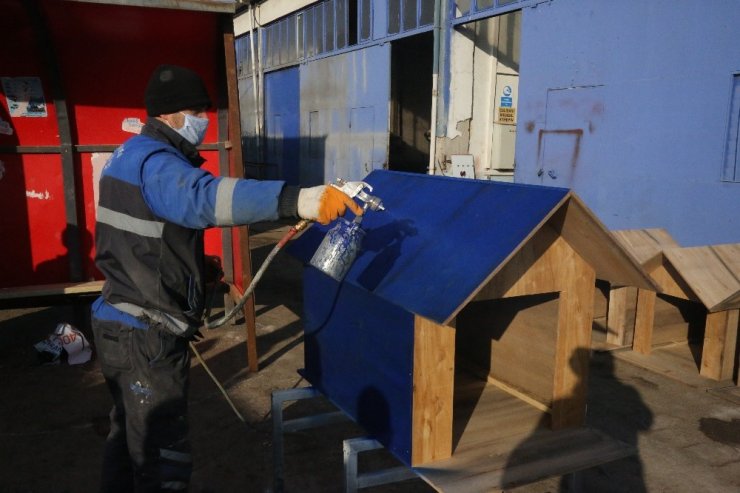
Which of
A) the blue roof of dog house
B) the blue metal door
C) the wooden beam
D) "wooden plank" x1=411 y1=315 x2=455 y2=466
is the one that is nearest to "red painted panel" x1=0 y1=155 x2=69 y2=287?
the wooden beam

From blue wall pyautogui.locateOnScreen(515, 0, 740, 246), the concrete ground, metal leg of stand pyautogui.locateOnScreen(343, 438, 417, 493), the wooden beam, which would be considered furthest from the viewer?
blue wall pyautogui.locateOnScreen(515, 0, 740, 246)

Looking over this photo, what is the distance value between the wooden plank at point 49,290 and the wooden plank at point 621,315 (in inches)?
177

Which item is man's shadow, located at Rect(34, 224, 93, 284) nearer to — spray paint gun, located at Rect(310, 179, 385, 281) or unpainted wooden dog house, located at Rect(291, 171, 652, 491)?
unpainted wooden dog house, located at Rect(291, 171, 652, 491)

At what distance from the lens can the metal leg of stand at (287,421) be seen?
2.78m

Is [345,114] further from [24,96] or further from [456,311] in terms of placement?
[456,311]

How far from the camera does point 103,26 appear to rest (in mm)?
5070

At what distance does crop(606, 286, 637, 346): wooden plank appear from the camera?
5324 mm

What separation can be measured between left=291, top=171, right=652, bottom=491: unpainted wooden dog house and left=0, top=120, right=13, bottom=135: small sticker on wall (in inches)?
154

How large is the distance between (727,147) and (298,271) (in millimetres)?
5303

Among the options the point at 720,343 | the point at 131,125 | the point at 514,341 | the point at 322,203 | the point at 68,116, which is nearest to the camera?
the point at 322,203

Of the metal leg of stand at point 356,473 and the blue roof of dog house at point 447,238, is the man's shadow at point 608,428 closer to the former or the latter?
the metal leg of stand at point 356,473

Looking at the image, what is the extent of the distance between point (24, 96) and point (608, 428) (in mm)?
5401

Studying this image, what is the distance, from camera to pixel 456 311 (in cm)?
179

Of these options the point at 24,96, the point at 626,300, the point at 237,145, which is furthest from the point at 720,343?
the point at 24,96
